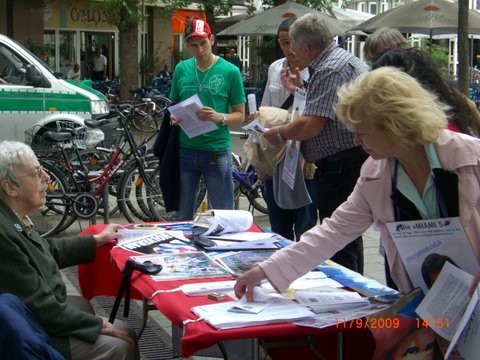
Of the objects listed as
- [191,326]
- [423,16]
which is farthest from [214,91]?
[423,16]

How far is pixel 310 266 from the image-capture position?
2.98m

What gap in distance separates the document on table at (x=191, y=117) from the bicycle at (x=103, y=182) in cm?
195

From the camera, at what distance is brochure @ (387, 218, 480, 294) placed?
263cm

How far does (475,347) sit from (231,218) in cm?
182

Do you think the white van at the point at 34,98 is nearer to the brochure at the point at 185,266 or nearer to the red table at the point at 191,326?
the red table at the point at 191,326

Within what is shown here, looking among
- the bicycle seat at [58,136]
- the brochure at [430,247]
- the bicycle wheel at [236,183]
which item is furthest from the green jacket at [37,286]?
the bicycle wheel at [236,183]

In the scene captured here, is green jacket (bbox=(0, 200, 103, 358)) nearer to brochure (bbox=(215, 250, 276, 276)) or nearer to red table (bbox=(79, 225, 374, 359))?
red table (bbox=(79, 225, 374, 359))

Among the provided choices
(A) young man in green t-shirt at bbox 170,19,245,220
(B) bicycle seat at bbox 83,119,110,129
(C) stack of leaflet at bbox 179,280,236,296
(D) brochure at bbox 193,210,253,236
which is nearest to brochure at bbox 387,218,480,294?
(C) stack of leaflet at bbox 179,280,236,296

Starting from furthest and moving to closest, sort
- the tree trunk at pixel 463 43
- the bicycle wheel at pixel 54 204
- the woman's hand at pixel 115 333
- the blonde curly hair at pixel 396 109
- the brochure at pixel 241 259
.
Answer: the tree trunk at pixel 463 43, the bicycle wheel at pixel 54 204, the brochure at pixel 241 259, the woman's hand at pixel 115 333, the blonde curly hair at pixel 396 109

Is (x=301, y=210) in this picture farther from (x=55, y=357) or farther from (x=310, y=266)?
(x=55, y=357)

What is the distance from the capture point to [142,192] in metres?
7.57

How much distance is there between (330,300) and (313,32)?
6.40ft

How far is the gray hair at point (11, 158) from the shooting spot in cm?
339

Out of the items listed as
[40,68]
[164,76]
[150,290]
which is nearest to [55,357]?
[150,290]
